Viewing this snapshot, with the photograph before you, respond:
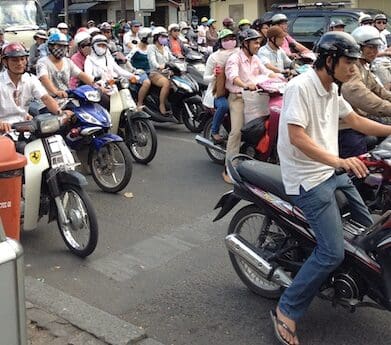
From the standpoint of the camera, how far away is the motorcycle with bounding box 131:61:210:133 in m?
9.21

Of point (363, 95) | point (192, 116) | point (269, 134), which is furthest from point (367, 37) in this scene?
point (192, 116)

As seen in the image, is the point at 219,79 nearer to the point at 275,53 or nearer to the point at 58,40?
the point at 275,53

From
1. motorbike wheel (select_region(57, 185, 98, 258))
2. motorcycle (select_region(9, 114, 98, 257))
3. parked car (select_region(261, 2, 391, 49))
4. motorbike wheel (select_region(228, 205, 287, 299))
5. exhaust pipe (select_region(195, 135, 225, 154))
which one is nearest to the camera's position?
motorbike wheel (select_region(228, 205, 287, 299))

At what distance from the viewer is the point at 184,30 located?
19.3 meters

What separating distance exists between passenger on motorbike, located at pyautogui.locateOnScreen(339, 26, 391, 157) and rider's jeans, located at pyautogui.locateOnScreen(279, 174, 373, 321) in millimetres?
1869

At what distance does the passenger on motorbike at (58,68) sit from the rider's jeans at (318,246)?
432 cm

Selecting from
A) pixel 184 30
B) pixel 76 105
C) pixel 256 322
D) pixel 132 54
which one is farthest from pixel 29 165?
pixel 184 30

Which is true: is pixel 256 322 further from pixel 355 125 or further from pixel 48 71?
pixel 48 71

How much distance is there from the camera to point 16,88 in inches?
213

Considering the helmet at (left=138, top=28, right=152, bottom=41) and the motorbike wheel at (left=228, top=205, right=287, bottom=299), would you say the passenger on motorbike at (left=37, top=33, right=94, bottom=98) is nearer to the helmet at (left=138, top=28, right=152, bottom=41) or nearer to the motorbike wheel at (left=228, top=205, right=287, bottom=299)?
the helmet at (left=138, top=28, right=152, bottom=41)

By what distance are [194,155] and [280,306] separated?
4.83 metres

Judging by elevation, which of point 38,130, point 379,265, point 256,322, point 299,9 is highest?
point 299,9

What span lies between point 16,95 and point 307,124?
3098mm

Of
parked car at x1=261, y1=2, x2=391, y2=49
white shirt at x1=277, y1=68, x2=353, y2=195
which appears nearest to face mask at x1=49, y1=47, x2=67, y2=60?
white shirt at x1=277, y1=68, x2=353, y2=195
